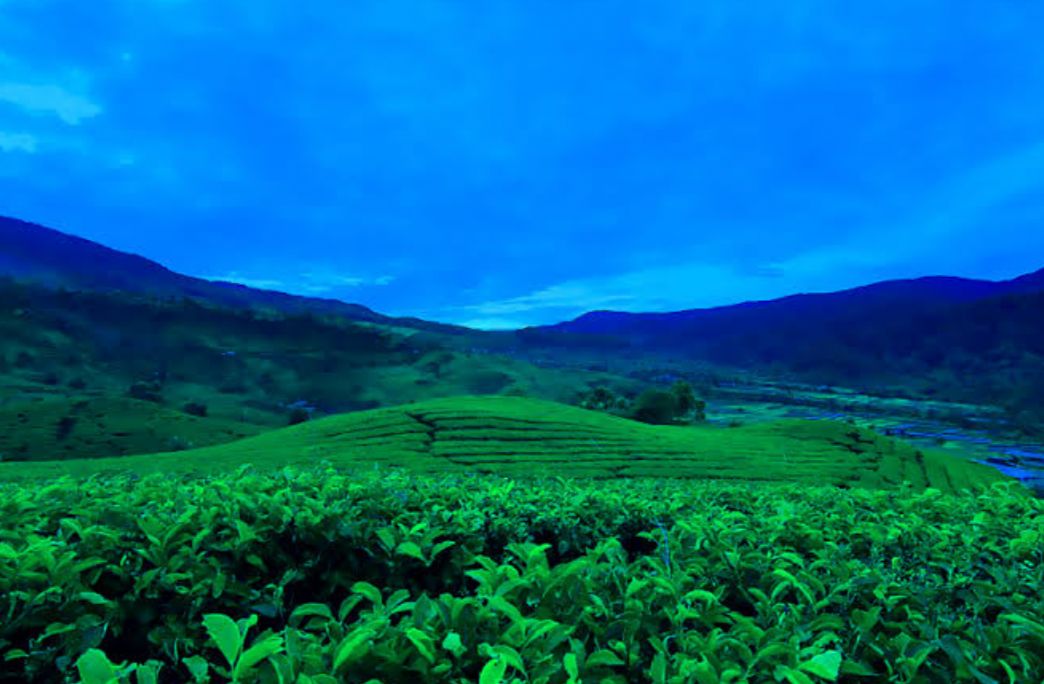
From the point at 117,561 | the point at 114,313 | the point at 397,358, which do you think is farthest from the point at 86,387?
the point at 117,561

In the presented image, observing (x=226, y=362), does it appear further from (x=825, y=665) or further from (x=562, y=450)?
(x=825, y=665)

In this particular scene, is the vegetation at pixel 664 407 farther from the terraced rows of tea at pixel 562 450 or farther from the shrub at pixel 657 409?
the terraced rows of tea at pixel 562 450

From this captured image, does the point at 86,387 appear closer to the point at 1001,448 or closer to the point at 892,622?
the point at 892,622

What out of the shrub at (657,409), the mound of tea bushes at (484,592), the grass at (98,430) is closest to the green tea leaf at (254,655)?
the mound of tea bushes at (484,592)

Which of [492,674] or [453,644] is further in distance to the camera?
[453,644]

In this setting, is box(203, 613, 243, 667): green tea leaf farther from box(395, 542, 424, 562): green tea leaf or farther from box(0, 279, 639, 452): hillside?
box(0, 279, 639, 452): hillside

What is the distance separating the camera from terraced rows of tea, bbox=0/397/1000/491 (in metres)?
28.0

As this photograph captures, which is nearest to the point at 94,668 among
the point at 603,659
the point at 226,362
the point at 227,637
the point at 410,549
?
the point at 227,637

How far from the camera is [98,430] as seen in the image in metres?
59.3

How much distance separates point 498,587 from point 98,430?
7245 cm

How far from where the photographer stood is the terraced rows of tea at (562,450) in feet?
92.0

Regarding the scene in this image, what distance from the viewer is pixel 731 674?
6.93 ft

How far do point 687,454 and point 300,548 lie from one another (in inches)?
1189

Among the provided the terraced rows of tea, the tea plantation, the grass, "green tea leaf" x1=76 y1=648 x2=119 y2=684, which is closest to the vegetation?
the terraced rows of tea
